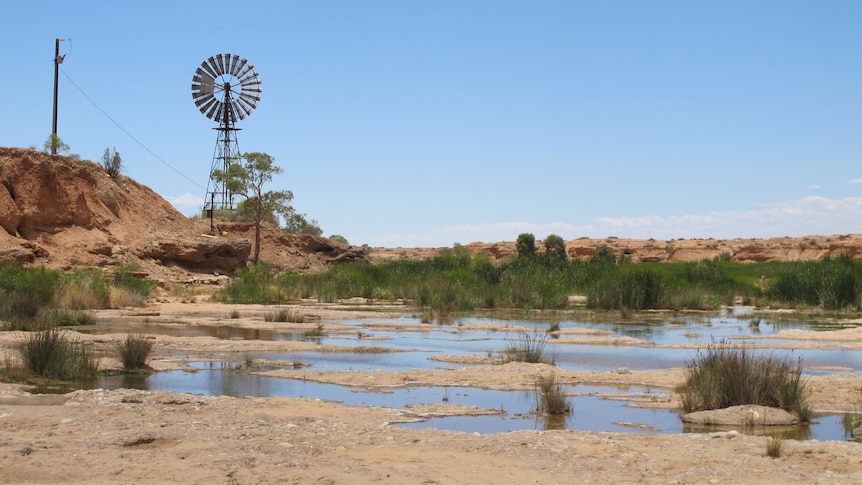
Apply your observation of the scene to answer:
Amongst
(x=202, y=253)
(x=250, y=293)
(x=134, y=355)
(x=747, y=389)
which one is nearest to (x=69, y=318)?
(x=134, y=355)

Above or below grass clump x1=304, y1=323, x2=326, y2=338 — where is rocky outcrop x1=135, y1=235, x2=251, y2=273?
above

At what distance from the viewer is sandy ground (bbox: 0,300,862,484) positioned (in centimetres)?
745

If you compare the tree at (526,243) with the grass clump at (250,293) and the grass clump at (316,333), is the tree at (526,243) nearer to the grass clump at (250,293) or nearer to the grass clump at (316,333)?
the grass clump at (250,293)

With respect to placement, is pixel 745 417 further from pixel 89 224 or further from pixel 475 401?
pixel 89 224

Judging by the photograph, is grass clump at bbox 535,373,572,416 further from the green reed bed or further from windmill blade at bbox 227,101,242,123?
windmill blade at bbox 227,101,242,123

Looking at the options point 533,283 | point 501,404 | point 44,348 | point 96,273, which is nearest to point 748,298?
point 533,283

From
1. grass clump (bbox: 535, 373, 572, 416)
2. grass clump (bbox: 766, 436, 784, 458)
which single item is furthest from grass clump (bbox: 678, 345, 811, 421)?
grass clump (bbox: 766, 436, 784, 458)

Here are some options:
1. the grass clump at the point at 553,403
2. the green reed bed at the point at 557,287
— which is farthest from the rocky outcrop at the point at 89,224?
the grass clump at the point at 553,403

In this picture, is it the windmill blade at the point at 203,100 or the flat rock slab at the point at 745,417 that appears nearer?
the flat rock slab at the point at 745,417

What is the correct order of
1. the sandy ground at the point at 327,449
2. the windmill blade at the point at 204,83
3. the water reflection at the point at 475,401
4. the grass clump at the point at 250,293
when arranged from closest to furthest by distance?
1. the sandy ground at the point at 327,449
2. the water reflection at the point at 475,401
3. the grass clump at the point at 250,293
4. the windmill blade at the point at 204,83

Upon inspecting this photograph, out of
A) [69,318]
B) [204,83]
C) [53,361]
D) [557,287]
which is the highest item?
[204,83]

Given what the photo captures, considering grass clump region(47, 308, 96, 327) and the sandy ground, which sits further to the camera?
grass clump region(47, 308, 96, 327)

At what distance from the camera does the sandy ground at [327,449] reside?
293 inches

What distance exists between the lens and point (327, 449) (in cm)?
838
